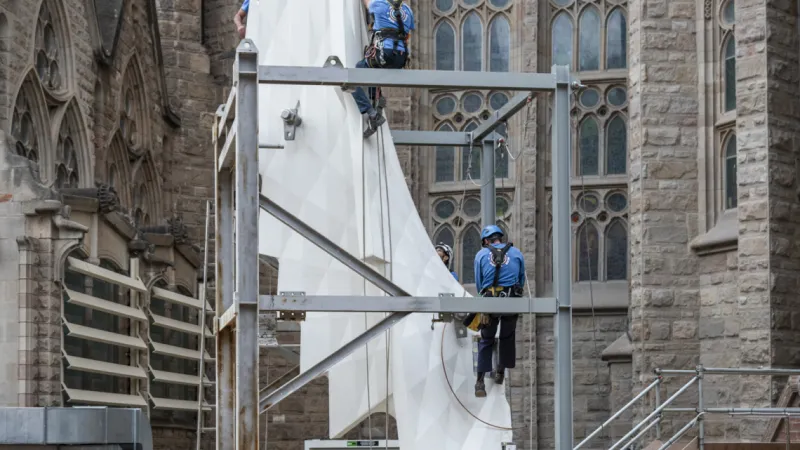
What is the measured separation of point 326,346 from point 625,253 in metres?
13.6

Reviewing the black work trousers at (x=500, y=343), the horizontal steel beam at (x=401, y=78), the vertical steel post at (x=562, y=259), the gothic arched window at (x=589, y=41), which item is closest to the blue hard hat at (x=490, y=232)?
the black work trousers at (x=500, y=343)

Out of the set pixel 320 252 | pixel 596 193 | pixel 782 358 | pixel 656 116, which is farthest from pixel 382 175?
pixel 596 193

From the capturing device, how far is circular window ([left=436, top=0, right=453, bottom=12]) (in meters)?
28.1

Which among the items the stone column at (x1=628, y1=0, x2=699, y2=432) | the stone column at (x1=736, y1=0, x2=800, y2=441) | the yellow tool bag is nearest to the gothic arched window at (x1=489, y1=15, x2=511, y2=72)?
the stone column at (x1=628, y1=0, x2=699, y2=432)

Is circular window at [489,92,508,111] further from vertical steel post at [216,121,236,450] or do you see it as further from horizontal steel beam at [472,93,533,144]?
vertical steel post at [216,121,236,450]

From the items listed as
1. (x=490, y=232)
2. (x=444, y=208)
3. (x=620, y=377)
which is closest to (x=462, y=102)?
A: (x=444, y=208)

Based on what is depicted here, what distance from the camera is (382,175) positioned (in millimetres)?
14031

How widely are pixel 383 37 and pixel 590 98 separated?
14.3 m

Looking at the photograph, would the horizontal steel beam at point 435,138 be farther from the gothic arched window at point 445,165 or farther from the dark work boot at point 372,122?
the gothic arched window at point 445,165

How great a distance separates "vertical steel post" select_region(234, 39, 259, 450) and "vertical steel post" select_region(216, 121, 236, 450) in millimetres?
1125

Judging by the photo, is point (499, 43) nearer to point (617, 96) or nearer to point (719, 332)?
point (617, 96)

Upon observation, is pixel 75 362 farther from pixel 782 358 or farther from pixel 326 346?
pixel 782 358

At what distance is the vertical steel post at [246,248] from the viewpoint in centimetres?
1180

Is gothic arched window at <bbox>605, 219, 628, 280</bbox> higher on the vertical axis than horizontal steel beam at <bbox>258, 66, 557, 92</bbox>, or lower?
lower
